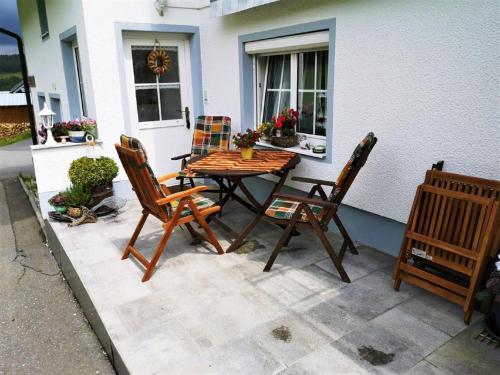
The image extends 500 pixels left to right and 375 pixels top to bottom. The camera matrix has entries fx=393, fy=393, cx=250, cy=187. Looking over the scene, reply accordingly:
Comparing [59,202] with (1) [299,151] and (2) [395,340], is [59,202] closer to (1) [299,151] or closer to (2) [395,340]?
(1) [299,151]

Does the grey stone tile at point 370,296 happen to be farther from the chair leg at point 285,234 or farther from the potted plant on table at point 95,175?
the potted plant on table at point 95,175

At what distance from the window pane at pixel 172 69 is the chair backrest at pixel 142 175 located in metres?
2.67

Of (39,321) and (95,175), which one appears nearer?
(39,321)

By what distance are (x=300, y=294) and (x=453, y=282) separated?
1.08m

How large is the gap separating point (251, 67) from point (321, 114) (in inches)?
53.8

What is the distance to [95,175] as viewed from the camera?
16.3ft

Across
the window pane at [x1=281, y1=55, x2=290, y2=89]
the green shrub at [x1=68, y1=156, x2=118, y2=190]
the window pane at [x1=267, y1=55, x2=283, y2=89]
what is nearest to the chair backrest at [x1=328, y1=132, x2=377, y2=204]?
the window pane at [x1=281, y1=55, x2=290, y2=89]

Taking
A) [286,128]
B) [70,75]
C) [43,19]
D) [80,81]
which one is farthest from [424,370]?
[43,19]

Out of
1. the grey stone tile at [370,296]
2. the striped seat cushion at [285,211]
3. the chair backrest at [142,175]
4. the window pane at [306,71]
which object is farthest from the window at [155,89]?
the grey stone tile at [370,296]

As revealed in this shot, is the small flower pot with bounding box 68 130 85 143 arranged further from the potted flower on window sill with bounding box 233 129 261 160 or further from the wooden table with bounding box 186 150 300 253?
the potted flower on window sill with bounding box 233 129 261 160

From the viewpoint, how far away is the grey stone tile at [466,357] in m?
2.19

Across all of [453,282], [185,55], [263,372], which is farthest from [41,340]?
[185,55]

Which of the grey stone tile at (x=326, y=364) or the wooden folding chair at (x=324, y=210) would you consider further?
the wooden folding chair at (x=324, y=210)

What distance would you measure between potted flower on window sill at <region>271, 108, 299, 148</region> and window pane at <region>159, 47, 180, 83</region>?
A: 2120 millimetres
